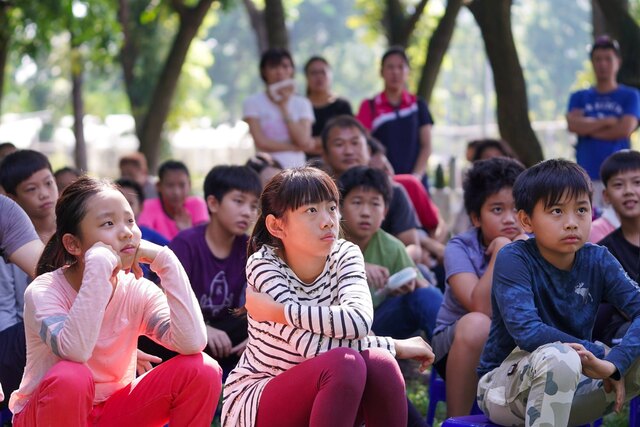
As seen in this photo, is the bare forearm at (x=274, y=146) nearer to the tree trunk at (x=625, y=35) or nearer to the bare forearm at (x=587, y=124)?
the bare forearm at (x=587, y=124)

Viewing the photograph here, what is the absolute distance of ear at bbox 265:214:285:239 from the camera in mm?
4027

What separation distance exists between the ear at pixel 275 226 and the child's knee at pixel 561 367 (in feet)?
3.63

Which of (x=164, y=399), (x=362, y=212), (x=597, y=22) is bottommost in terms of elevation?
(x=164, y=399)

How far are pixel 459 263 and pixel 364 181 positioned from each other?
104cm

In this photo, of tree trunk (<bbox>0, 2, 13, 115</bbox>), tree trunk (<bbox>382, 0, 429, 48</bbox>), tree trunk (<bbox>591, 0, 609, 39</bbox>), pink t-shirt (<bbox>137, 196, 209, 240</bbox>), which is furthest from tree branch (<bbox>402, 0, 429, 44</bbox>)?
pink t-shirt (<bbox>137, 196, 209, 240</bbox>)

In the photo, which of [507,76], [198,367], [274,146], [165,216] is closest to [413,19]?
[507,76]

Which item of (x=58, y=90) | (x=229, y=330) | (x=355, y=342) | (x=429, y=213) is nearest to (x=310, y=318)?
(x=355, y=342)

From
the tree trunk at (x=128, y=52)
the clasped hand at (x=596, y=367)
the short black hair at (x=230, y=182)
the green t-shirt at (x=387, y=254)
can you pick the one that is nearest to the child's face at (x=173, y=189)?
the short black hair at (x=230, y=182)

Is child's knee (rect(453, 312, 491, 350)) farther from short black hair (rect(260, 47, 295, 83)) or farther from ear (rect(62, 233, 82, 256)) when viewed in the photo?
short black hair (rect(260, 47, 295, 83))

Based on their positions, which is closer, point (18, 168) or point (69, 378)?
point (69, 378)

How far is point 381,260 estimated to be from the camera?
5535 millimetres

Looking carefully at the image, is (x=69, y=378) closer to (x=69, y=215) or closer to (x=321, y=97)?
(x=69, y=215)

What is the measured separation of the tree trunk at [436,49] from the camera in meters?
13.2

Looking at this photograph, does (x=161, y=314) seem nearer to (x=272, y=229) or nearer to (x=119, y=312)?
(x=119, y=312)
